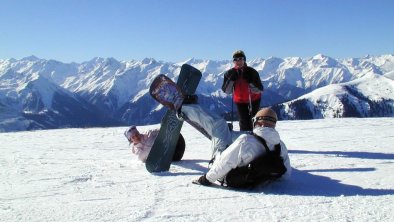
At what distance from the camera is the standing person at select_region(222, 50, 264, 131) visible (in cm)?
898

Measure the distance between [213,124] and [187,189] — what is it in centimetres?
153

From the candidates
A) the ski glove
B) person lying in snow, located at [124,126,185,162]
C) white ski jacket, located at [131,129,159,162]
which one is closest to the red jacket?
person lying in snow, located at [124,126,185,162]

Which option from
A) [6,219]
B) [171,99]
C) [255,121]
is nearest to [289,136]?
[171,99]

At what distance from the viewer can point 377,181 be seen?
5.92 m

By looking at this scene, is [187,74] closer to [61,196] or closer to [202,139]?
[61,196]

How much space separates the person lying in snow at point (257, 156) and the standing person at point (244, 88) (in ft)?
11.1

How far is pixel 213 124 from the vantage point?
276 inches

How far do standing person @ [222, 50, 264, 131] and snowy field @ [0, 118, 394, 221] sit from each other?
49.8 inches

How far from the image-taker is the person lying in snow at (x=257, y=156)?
5.49 metres

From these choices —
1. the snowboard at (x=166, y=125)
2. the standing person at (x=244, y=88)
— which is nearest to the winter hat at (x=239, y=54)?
the standing person at (x=244, y=88)

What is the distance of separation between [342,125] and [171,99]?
9142mm

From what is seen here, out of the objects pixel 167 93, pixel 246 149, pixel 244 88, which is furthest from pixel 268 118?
pixel 244 88

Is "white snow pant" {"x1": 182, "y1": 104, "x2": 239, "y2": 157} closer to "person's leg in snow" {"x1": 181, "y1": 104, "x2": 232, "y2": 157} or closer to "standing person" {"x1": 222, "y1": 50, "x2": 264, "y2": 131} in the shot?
"person's leg in snow" {"x1": 181, "y1": 104, "x2": 232, "y2": 157}

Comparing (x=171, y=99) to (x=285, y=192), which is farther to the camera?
(x=171, y=99)
